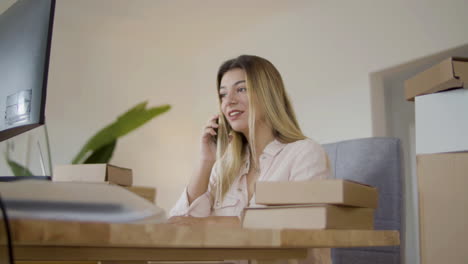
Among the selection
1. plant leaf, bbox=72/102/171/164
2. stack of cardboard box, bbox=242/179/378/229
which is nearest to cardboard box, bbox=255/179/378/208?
stack of cardboard box, bbox=242/179/378/229

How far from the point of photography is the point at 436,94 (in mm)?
1336

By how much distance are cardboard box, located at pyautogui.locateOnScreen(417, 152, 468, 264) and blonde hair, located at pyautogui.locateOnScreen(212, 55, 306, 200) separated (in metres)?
0.43

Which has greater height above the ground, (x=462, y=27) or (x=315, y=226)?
(x=462, y=27)

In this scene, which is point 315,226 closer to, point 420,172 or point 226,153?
point 420,172

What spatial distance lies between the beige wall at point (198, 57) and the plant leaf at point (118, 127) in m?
0.69

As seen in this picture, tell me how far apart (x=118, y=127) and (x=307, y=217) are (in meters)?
2.98

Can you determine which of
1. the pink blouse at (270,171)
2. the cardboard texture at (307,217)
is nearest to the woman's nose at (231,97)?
the pink blouse at (270,171)

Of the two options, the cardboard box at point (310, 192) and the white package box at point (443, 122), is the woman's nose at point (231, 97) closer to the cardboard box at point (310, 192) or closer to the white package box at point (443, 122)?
the white package box at point (443, 122)

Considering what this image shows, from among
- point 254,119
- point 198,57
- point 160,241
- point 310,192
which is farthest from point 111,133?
point 160,241

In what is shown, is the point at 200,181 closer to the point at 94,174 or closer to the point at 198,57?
the point at 94,174

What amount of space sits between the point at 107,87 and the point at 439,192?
11.8 feet

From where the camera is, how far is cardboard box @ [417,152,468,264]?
1.23 meters

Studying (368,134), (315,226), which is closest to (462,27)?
(368,134)

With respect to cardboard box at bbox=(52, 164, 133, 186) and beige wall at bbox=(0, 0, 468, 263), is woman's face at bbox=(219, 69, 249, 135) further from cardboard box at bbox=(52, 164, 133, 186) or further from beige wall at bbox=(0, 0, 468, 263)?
beige wall at bbox=(0, 0, 468, 263)
